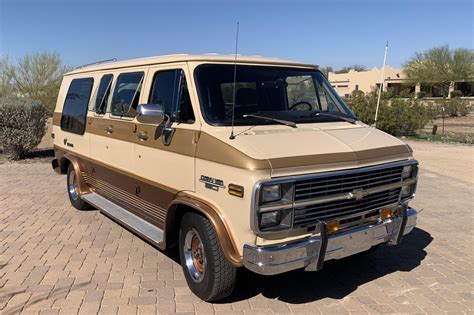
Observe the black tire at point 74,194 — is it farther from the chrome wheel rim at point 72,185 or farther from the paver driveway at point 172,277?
the paver driveway at point 172,277

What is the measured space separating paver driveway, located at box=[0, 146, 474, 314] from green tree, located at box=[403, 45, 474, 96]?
60217 millimetres

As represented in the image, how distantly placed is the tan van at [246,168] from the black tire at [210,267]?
11 mm

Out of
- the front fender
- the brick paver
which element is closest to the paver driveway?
the brick paver

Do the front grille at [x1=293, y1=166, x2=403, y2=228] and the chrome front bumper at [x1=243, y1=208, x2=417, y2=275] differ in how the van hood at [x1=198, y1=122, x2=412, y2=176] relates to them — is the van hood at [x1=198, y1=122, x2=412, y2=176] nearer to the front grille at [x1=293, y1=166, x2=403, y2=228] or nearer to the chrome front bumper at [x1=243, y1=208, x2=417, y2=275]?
the front grille at [x1=293, y1=166, x2=403, y2=228]

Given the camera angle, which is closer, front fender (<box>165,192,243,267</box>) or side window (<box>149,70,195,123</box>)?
front fender (<box>165,192,243,267</box>)

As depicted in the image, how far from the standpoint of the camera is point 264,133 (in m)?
4.12

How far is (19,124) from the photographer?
11812 millimetres

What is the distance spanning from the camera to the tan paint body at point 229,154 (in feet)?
12.0

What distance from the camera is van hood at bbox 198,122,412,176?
3.69m

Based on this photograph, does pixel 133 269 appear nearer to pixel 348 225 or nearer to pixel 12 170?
pixel 348 225

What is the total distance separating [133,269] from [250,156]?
2.27 meters

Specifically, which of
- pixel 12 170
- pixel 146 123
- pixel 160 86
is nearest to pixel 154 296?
pixel 146 123

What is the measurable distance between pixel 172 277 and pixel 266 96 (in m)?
2.18

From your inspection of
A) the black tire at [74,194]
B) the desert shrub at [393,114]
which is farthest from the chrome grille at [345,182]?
the desert shrub at [393,114]
